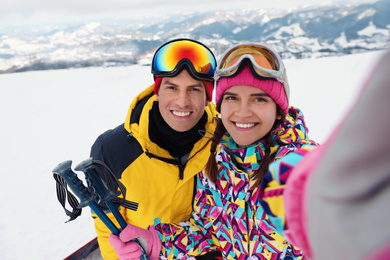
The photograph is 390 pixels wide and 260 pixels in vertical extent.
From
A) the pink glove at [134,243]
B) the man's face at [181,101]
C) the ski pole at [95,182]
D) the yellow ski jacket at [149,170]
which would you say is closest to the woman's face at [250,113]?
the yellow ski jacket at [149,170]

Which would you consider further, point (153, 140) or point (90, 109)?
point (90, 109)

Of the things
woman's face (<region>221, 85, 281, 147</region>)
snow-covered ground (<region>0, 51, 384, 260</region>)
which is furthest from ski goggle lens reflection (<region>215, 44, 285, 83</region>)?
snow-covered ground (<region>0, 51, 384, 260</region>)

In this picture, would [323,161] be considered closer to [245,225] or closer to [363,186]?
[363,186]

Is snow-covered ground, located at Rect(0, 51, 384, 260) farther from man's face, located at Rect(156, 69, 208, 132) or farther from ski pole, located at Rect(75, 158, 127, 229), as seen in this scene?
ski pole, located at Rect(75, 158, 127, 229)

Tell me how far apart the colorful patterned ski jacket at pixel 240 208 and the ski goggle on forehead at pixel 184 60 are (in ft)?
2.13

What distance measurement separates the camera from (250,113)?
1669 mm

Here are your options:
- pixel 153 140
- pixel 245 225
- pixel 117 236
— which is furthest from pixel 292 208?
pixel 117 236

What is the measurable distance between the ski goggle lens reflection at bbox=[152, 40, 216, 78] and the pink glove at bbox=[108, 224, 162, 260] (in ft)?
4.19

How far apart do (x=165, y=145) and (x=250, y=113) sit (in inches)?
31.7

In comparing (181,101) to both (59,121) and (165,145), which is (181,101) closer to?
(165,145)

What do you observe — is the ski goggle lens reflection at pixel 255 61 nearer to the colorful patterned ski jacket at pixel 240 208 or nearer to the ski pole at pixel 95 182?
the colorful patterned ski jacket at pixel 240 208

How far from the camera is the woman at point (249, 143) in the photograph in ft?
5.40

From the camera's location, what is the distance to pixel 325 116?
8.64 meters

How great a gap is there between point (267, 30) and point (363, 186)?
21658cm
